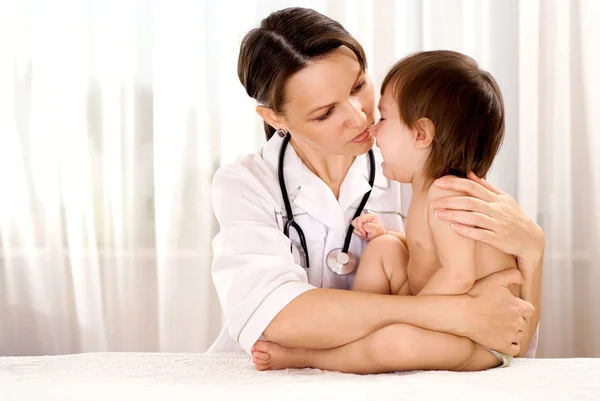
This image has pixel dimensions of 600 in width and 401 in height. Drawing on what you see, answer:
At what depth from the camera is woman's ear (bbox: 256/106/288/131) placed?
1952 mm

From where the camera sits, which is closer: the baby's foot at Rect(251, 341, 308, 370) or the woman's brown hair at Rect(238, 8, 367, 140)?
the baby's foot at Rect(251, 341, 308, 370)

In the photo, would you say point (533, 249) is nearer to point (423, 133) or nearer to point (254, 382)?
point (423, 133)

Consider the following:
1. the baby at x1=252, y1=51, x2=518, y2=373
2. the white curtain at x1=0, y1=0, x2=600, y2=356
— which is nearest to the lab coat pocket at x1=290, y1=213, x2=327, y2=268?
the baby at x1=252, y1=51, x2=518, y2=373

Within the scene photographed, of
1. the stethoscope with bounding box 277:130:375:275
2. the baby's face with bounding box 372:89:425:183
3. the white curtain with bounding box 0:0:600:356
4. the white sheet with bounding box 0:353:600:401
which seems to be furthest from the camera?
the white curtain with bounding box 0:0:600:356

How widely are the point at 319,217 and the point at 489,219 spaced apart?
0.45m

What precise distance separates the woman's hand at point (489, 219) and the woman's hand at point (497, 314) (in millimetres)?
75

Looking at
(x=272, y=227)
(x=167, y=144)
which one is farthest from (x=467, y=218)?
(x=167, y=144)

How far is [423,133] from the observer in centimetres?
177

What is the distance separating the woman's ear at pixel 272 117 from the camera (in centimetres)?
195

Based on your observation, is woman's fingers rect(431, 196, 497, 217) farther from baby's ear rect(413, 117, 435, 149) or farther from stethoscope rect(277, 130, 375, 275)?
stethoscope rect(277, 130, 375, 275)

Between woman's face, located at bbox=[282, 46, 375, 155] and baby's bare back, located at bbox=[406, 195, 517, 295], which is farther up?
woman's face, located at bbox=[282, 46, 375, 155]

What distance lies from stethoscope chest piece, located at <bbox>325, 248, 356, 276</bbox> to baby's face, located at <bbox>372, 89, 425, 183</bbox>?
0.24 meters

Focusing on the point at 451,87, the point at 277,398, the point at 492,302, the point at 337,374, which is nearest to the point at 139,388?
the point at 277,398

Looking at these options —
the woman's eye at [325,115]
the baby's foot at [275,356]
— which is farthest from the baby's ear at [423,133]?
the baby's foot at [275,356]
